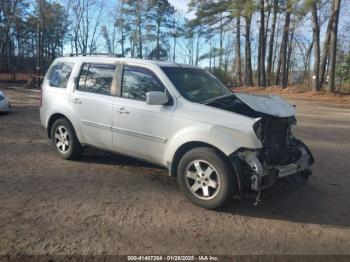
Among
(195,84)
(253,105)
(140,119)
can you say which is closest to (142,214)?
(140,119)

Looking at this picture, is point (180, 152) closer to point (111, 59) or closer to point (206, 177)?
point (206, 177)

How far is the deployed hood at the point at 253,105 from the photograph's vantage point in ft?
15.6

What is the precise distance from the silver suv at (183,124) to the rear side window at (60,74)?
0.11 feet

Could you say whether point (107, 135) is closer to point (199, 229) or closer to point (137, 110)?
point (137, 110)


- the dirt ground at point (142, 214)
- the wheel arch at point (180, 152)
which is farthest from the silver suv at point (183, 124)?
the dirt ground at point (142, 214)

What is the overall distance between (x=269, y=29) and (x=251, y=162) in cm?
4040

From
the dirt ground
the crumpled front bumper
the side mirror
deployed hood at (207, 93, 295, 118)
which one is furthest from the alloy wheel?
the side mirror

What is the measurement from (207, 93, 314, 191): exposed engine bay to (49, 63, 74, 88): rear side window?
303cm

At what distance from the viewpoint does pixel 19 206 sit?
4.55m

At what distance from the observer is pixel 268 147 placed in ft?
15.8

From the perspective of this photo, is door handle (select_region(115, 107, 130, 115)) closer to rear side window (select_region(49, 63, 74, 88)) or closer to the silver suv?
the silver suv

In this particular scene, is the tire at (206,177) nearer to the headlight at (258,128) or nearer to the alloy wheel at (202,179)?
the alloy wheel at (202,179)

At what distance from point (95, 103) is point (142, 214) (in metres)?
2.28

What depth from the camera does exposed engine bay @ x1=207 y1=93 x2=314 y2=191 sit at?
4.48m
